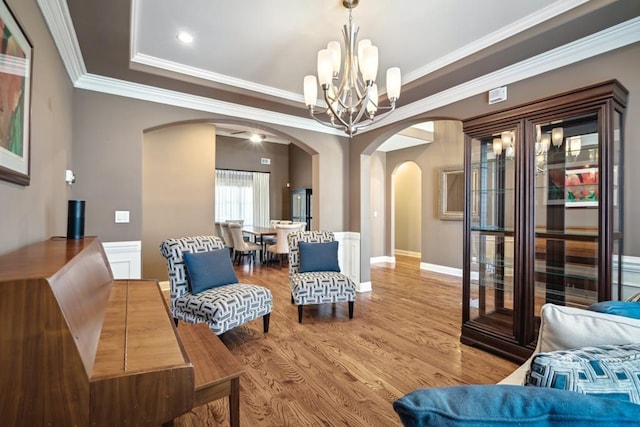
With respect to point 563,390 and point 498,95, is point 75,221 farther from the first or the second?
point 498,95

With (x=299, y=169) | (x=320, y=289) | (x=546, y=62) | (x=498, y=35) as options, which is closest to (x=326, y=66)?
(x=498, y=35)

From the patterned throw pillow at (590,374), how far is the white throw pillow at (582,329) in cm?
25

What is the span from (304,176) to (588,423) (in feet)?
26.4

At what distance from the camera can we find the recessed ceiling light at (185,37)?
257 cm

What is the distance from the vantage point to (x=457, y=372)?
7.93 feet

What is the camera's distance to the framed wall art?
1.40m

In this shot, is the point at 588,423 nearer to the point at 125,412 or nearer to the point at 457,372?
the point at 125,412

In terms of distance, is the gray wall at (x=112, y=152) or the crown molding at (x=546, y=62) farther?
the gray wall at (x=112, y=152)

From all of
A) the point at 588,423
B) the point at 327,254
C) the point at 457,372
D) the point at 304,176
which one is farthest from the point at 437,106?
the point at 304,176

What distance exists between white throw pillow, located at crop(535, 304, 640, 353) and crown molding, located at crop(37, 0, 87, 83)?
313 centimetres

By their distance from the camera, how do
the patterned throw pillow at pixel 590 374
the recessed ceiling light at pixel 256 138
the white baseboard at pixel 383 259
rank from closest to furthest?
the patterned throw pillow at pixel 590 374 < the white baseboard at pixel 383 259 < the recessed ceiling light at pixel 256 138

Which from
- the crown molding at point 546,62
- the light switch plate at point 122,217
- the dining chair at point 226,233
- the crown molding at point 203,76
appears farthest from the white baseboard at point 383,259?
the light switch plate at point 122,217

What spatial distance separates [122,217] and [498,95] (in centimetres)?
408

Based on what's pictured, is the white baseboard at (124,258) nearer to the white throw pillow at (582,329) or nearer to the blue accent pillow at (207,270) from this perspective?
Result: the blue accent pillow at (207,270)
